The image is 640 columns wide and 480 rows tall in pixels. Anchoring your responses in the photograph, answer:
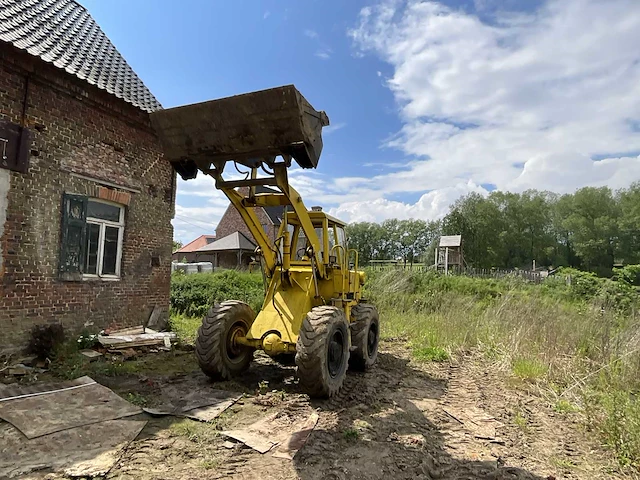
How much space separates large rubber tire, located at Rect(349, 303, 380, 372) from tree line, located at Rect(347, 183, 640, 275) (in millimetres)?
39672

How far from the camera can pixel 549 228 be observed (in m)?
54.9

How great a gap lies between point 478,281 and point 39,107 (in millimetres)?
16852

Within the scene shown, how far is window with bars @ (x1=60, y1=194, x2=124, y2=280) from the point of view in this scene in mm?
7562

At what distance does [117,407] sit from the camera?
15.5 ft

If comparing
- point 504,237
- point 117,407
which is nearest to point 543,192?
point 504,237

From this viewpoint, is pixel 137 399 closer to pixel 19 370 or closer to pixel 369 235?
pixel 19 370

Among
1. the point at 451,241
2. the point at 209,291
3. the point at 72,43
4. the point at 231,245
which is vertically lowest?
the point at 209,291

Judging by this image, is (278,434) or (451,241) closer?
(278,434)

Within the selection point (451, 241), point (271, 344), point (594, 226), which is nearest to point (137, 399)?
point (271, 344)

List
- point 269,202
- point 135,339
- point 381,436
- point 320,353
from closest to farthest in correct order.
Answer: point 381,436
point 320,353
point 269,202
point 135,339

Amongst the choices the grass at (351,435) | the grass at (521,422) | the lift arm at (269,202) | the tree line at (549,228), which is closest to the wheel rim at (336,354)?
the lift arm at (269,202)

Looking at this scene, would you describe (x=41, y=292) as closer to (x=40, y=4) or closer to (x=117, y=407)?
(x=117, y=407)

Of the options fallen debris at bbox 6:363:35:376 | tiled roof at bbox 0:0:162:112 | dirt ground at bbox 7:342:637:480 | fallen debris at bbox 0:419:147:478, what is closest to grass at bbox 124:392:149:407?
dirt ground at bbox 7:342:637:480

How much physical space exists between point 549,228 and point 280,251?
56854mm
